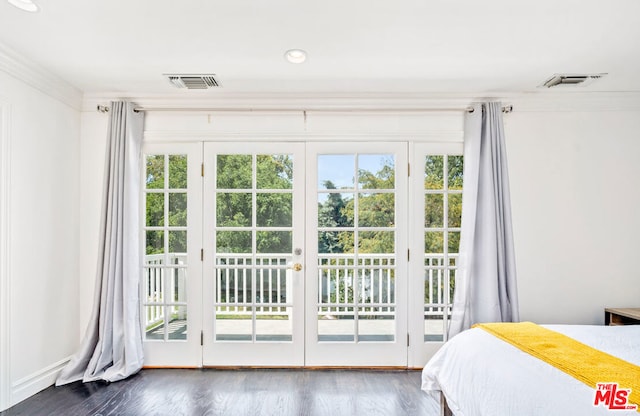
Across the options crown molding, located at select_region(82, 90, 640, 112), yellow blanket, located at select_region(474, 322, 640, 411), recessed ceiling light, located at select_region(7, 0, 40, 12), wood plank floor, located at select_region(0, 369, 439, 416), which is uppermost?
recessed ceiling light, located at select_region(7, 0, 40, 12)

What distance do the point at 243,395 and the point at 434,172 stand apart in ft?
8.06

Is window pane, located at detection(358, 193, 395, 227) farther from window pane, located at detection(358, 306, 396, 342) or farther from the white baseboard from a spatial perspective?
the white baseboard

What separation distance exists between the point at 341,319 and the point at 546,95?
2.72 meters

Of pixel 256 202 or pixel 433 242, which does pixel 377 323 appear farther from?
pixel 256 202

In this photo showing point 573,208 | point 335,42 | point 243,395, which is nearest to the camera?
point 335,42

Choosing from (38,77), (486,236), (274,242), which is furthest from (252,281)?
(38,77)

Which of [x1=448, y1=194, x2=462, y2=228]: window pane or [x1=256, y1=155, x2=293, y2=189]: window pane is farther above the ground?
[x1=256, y1=155, x2=293, y2=189]: window pane

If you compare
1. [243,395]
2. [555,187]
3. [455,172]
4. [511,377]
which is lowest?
[243,395]

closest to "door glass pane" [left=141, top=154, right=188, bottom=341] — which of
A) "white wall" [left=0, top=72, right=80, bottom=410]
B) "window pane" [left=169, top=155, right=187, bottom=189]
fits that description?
"window pane" [left=169, top=155, right=187, bottom=189]

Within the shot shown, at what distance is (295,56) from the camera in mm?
2848

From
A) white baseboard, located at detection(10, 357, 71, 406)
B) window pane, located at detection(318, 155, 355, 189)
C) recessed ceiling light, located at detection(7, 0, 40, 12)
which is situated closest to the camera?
recessed ceiling light, located at detection(7, 0, 40, 12)

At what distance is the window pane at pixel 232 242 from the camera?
3.71 meters

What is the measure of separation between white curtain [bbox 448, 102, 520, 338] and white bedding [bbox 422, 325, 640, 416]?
3.35 feet

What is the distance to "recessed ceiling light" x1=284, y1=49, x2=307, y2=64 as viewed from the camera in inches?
109
